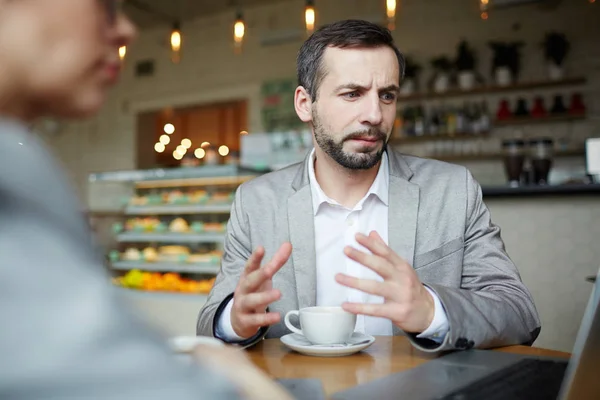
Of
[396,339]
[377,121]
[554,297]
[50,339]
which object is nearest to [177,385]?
[50,339]

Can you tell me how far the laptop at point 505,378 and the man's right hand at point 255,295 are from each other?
0.28 meters

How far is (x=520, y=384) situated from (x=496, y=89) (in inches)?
220

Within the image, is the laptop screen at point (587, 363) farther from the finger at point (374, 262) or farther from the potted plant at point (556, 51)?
the potted plant at point (556, 51)

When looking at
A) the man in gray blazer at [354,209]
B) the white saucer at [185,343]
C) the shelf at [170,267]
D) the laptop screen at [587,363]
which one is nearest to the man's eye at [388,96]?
the man in gray blazer at [354,209]

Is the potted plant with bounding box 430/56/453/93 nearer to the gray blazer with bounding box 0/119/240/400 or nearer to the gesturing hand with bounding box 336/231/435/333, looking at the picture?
the gesturing hand with bounding box 336/231/435/333

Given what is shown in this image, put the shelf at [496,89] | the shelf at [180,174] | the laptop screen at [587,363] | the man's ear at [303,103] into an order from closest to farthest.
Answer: the laptop screen at [587,363], the man's ear at [303,103], the shelf at [180,174], the shelf at [496,89]

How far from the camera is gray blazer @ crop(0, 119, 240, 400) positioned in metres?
0.25

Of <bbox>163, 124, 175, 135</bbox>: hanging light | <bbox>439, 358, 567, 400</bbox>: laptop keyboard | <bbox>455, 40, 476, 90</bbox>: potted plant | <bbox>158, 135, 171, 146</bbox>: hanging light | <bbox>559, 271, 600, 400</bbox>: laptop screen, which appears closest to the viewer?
<bbox>559, 271, 600, 400</bbox>: laptop screen

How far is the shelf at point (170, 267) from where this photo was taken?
413cm

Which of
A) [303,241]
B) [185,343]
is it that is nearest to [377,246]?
[185,343]

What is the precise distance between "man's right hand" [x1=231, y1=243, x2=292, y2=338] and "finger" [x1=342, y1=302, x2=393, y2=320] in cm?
14

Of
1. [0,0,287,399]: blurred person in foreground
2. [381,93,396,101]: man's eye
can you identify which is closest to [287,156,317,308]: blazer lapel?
[381,93,396,101]: man's eye

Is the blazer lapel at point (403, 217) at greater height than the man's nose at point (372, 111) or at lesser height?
lesser

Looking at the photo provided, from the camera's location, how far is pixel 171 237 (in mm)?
4355
